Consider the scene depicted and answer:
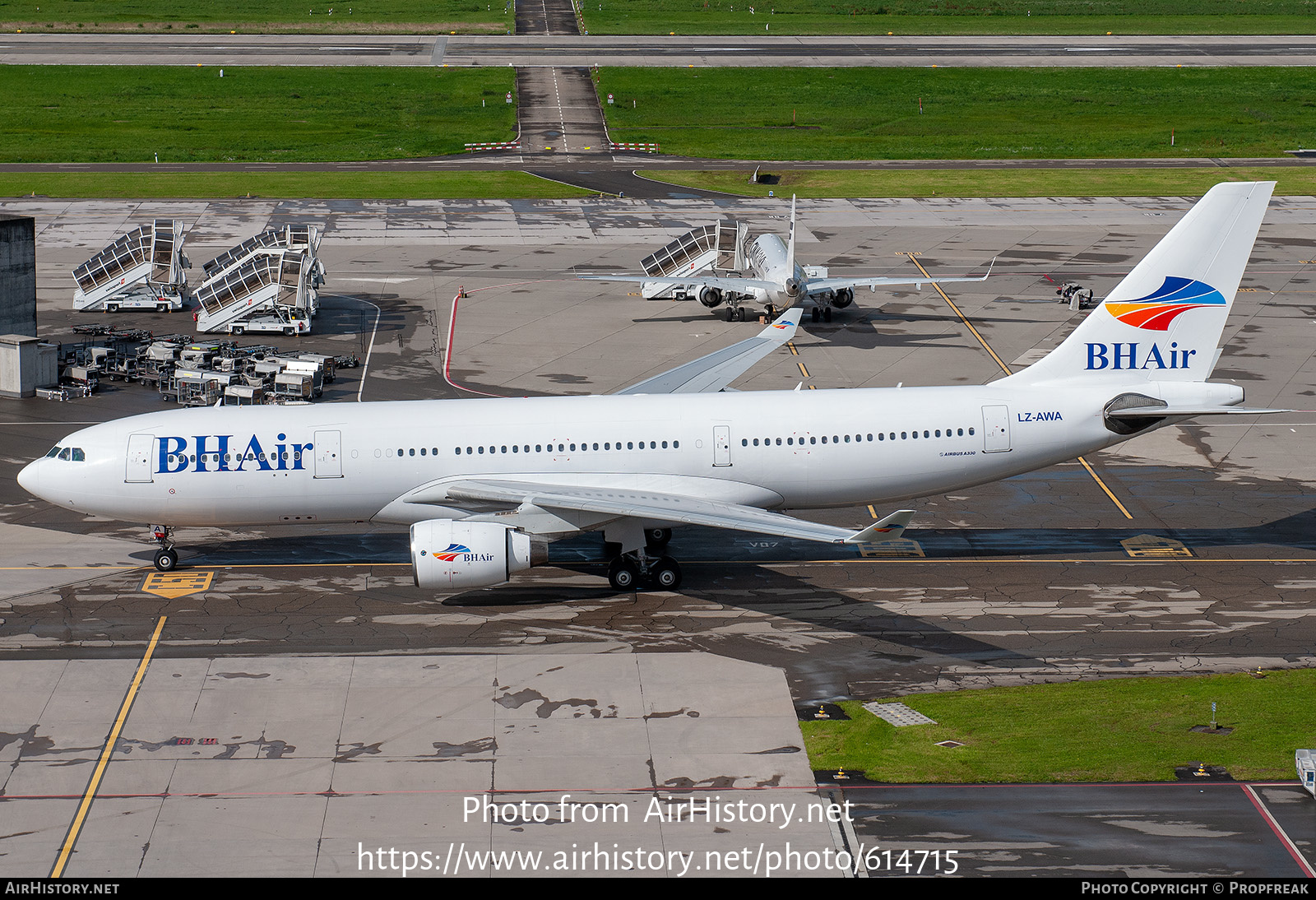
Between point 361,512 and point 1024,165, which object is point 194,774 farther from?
point 1024,165

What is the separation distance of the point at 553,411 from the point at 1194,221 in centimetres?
1868

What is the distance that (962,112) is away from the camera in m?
121

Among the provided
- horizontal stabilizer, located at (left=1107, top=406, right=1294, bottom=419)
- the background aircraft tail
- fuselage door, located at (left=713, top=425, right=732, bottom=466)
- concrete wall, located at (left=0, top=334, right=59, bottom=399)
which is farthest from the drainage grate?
concrete wall, located at (left=0, top=334, right=59, bottom=399)

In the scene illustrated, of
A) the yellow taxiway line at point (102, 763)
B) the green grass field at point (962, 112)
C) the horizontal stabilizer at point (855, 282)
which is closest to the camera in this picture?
the yellow taxiway line at point (102, 763)

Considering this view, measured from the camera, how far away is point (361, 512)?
37.2 metres

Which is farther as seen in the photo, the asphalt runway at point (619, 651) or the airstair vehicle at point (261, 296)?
the airstair vehicle at point (261, 296)

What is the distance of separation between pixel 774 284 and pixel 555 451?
28.2m

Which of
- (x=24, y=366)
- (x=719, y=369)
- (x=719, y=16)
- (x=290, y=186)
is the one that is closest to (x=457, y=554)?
(x=719, y=369)

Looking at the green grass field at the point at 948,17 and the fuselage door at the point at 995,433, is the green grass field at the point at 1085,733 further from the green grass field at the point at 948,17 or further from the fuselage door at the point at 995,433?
the green grass field at the point at 948,17

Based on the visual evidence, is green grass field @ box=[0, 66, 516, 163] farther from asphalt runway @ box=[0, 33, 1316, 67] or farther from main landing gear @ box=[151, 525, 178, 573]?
main landing gear @ box=[151, 525, 178, 573]

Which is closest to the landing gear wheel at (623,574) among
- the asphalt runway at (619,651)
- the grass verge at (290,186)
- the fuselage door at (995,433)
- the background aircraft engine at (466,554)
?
the asphalt runway at (619,651)

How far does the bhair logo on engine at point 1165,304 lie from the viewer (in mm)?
38188

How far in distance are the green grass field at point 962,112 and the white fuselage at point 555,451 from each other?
7132 centimetres

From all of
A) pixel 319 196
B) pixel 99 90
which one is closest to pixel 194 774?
pixel 319 196
